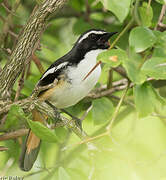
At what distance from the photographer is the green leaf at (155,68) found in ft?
5.64

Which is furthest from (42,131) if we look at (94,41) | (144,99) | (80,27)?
(80,27)

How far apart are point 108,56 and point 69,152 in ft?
5.28

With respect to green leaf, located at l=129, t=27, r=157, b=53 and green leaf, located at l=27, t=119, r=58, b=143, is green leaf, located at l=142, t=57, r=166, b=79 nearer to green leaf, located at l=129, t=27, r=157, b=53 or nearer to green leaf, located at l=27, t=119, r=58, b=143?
green leaf, located at l=129, t=27, r=157, b=53

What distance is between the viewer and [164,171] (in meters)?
2.07

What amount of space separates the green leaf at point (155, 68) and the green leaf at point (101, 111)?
3.20ft

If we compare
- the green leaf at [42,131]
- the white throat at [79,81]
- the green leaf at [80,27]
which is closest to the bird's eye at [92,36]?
the white throat at [79,81]

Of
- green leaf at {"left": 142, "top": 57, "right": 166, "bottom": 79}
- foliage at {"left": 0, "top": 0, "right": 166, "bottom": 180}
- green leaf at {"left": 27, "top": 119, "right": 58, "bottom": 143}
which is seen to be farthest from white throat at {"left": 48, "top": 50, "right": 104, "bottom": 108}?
green leaf at {"left": 142, "top": 57, "right": 166, "bottom": 79}

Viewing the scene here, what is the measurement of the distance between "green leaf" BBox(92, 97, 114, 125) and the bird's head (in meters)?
0.45

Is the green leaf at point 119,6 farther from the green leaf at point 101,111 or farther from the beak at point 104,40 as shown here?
the beak at point 104,40

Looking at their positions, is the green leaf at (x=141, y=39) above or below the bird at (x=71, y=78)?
above

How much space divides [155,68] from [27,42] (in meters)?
0.82

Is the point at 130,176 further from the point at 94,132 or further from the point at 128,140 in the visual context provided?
the point at 94,132

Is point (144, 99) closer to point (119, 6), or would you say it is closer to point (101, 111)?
point (119, 6)

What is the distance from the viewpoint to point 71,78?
2934 mm
